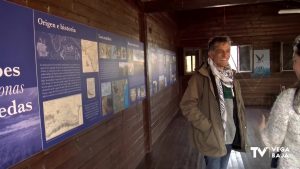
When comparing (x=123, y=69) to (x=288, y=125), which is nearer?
(x=288, y=125)

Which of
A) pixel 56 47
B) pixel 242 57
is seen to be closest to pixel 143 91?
pixel 56 47

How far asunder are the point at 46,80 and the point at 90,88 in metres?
0.65

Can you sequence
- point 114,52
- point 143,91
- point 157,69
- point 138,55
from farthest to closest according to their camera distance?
point 157,69 → point 143,91 → point 138,55 → point 114,52

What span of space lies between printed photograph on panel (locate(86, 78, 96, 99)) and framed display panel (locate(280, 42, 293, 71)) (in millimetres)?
7861

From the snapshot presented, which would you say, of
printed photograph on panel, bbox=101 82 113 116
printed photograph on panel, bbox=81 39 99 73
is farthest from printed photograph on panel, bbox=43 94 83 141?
printed photograph on panel, bbox=101 82 113 116

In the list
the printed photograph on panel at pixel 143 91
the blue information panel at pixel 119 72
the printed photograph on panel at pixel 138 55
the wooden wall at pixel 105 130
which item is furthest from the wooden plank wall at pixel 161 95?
the blue information panel at pixel 119 72

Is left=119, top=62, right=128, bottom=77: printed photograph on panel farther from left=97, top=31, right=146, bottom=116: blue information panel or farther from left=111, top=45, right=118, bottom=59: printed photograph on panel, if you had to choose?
left=111, top=45, right=118, bottom=59: printed photograph on panel

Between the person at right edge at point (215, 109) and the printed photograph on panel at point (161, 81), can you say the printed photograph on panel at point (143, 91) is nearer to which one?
the printed photograph on panel at point (161, 81)

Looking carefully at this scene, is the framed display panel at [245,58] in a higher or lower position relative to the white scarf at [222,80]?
higher

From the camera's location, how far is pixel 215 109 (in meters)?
2.15

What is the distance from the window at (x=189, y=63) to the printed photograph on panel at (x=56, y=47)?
726cm

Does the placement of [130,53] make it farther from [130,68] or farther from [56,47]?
[56,47]

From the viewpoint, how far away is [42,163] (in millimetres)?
1707

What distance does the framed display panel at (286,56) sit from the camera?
8594 millimetres
